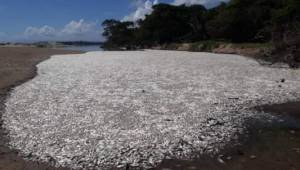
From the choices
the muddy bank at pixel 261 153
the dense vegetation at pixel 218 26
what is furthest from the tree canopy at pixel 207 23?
the muddy bank at pixel 261 153

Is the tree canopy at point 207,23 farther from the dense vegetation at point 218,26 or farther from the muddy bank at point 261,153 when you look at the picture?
the muddy bank at point 261,153

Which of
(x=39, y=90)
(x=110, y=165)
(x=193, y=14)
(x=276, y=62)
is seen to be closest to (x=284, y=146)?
(x=110, y=165)

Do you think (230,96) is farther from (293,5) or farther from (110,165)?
(293,5)

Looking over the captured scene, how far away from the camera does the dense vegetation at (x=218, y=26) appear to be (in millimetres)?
39975

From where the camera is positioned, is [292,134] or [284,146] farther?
[292,134]

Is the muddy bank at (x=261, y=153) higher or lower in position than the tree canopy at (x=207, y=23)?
lower

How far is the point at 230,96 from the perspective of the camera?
1783 centimetres

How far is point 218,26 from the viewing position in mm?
79312

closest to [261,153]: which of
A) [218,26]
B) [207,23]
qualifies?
[218,26]

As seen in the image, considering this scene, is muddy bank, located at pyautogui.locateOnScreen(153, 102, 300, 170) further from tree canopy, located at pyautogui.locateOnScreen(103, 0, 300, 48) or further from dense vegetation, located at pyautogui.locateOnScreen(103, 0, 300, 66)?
tree canopy, located at pyautogui.locateOnScreen(103, 0, 300, 48)

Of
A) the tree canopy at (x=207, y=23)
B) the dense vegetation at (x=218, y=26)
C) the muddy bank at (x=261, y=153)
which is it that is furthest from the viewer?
the tree canopy at (x=207, y=23)

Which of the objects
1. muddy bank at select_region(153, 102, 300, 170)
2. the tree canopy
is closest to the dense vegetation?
the tree canopy

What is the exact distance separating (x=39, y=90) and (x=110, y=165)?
41.2 feet

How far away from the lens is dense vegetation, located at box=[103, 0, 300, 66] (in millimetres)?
39975
